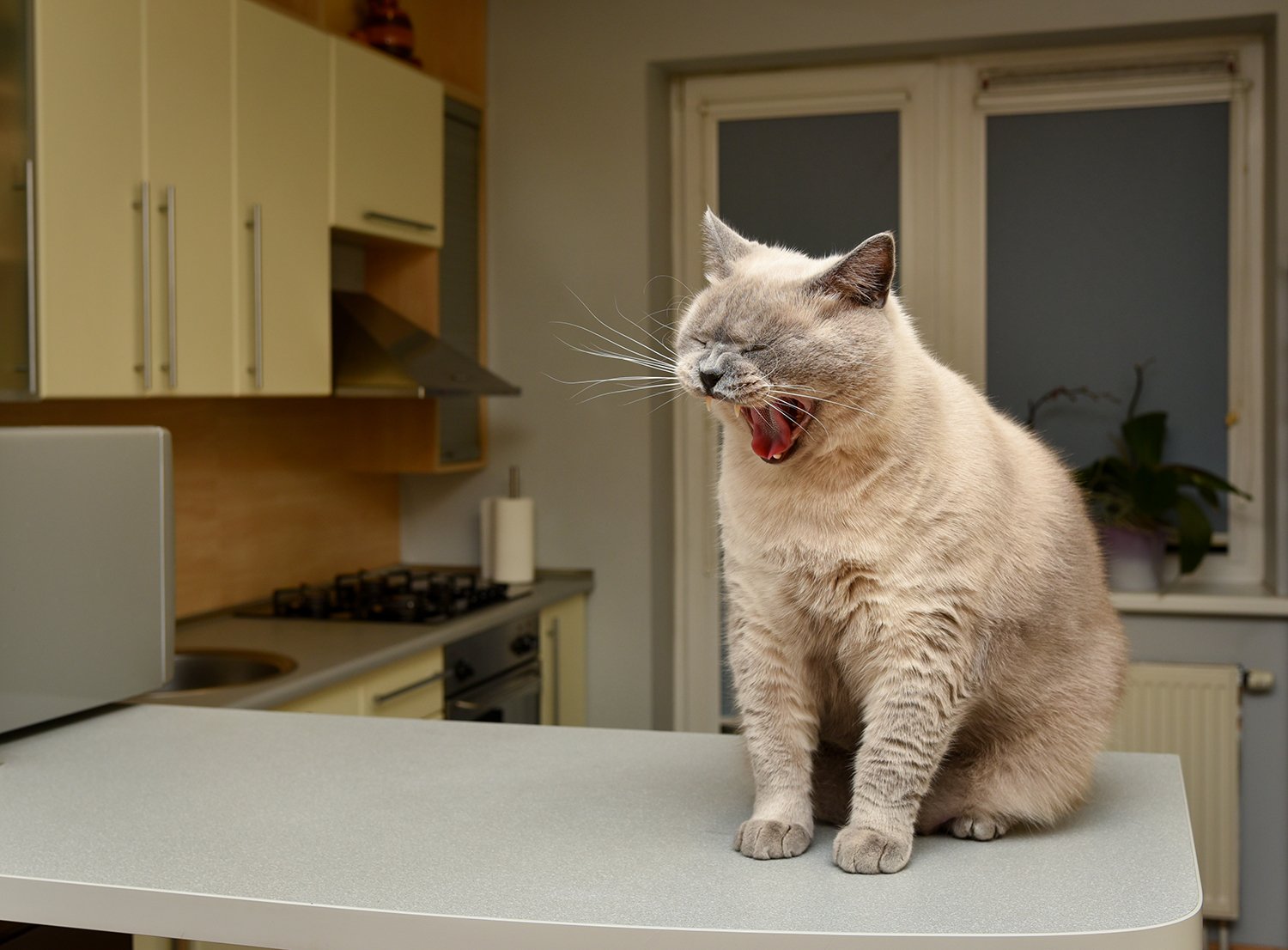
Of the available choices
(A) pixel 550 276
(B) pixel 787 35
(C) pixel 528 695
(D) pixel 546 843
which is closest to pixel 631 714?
(C) pixel 528 695

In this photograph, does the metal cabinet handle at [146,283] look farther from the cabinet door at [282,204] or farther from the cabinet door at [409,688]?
the cabinet door at [409,688]

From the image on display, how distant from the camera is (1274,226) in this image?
3045 millimetres

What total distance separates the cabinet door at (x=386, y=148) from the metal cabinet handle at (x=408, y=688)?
3.38 ft

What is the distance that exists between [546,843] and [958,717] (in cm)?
35

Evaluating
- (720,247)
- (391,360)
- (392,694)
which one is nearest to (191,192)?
(391,360)

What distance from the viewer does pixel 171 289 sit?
2227 millimetres

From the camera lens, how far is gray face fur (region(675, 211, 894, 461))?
2.90ft

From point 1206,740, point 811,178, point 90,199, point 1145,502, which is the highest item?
point 811,178

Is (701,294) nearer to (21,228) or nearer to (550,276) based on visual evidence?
(21,228)

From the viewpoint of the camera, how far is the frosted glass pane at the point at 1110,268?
329 centimetres

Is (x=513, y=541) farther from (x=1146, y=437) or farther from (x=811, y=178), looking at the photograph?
(x=1146, y=437)

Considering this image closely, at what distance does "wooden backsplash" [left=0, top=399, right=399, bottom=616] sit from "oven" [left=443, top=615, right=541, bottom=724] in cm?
61

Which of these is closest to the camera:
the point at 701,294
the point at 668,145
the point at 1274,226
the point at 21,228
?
the point at 701,294

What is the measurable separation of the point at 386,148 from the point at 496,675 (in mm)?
1290
